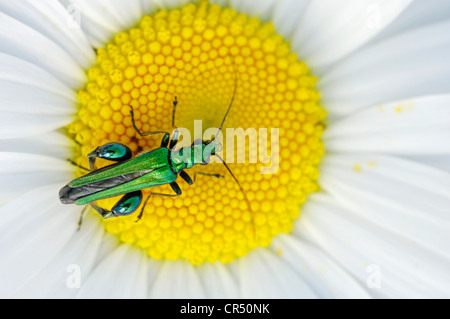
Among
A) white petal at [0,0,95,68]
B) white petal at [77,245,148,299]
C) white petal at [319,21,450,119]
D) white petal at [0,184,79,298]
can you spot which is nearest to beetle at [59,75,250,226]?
white petal at [0,184,79,298]

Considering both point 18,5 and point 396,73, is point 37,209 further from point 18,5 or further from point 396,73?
point 396,73

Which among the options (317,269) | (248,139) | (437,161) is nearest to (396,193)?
(437,161)

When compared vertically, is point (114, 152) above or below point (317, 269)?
above

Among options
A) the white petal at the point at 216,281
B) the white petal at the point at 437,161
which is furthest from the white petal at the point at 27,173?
the white petal at the point at 437,161

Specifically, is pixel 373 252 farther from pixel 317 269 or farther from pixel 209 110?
pixel 209 110

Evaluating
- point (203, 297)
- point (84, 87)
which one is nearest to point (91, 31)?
point (84, 87)

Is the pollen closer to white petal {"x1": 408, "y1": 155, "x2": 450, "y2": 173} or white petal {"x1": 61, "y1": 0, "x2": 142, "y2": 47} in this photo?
white petal {"x1": 61, "y1": 0, "x2": 142, "y2": 47}
